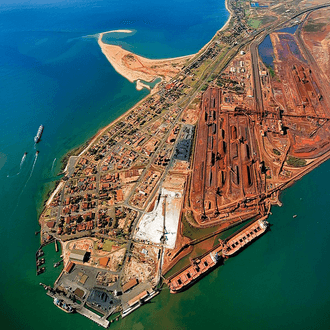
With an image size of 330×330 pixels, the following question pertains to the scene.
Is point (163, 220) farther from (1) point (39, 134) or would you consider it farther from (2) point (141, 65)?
(2) point (141, 65)

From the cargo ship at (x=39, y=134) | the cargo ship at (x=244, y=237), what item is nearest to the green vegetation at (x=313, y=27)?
the cargo ship at (x=244, y=237)

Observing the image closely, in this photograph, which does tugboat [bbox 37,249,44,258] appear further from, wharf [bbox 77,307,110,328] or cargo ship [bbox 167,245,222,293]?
cargo ship [bbox 167,245,222,293]

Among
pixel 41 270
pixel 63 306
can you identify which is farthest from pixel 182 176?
pixel 41 270

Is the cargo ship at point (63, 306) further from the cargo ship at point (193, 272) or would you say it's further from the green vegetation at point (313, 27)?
the green vegetation at point (313, 27)

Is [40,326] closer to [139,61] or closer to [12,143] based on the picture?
[12,143]

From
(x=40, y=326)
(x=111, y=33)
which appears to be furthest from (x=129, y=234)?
(x=111, y=33)

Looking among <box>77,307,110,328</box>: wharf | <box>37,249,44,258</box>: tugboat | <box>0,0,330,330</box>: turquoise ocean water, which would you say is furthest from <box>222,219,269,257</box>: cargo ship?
<box>37,249,44,258</box>: tugboat
